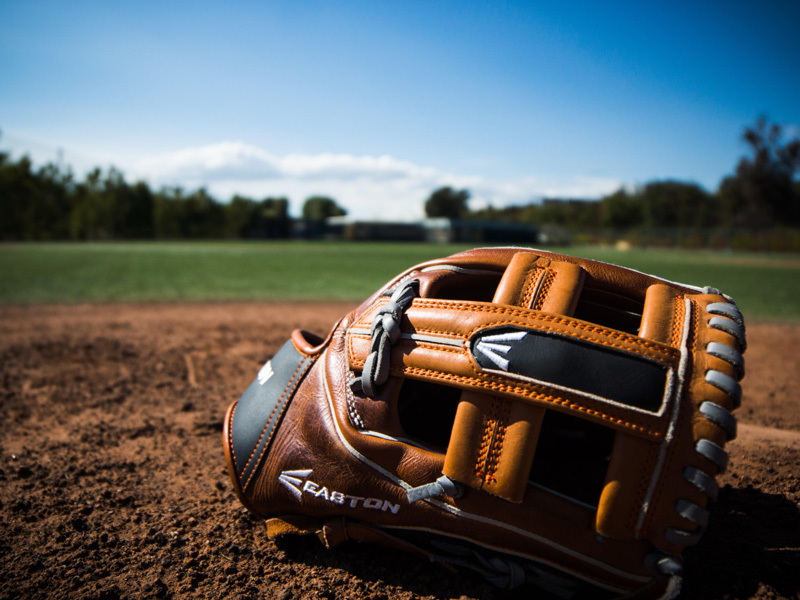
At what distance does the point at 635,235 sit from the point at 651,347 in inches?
1688

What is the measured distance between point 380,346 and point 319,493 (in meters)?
0.42

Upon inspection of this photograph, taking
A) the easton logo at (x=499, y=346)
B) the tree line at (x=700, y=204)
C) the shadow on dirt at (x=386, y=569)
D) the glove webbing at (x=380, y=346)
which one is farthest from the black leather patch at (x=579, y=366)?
the tree line at (x=700, y=204)

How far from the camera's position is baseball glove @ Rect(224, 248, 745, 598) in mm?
1046

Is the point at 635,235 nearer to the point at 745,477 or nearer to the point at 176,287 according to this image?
the point at 176,287

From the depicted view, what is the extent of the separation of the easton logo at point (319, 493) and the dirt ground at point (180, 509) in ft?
0.61

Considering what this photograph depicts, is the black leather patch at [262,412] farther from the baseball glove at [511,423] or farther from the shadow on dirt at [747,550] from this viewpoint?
the shadow on dirt at [747,550]

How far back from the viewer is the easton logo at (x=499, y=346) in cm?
112

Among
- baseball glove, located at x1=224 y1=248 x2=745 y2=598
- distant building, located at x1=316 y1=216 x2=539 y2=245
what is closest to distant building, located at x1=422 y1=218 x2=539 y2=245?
distant building, located at x1=316 y1=216 x2=539 y2=245

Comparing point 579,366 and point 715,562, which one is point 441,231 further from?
point 579,366

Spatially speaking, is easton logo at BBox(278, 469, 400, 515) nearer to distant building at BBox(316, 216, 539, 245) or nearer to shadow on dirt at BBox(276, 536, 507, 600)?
shadow on dirt at BBox(276, 536, 507, 600)

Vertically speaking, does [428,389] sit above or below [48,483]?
above

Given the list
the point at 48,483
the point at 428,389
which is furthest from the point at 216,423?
the point at 428,389

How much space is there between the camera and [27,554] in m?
1.33

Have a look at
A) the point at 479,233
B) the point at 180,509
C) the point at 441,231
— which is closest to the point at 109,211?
the point at 441,231
